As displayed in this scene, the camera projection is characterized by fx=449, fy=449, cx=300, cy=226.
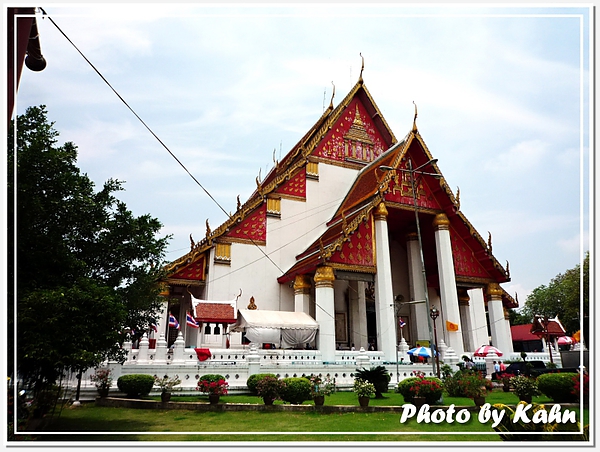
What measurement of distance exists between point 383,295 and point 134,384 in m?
9.05

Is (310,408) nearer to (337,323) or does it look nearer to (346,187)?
(337,323)

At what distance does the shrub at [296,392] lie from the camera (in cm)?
824

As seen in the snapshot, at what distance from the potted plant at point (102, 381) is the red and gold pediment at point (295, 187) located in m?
10.5

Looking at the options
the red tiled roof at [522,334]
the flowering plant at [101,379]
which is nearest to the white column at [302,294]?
the flowering plant at [101,379]

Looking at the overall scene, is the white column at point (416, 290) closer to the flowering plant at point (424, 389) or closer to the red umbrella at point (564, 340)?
the red umbrella at point (564, 340)

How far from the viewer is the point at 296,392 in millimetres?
8234

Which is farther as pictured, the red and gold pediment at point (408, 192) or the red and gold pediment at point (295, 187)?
the red and gold pediment at point (295, 187)

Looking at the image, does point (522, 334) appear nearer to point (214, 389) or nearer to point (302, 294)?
point (302, 294)

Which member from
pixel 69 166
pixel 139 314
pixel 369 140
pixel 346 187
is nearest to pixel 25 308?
pixel 69 166

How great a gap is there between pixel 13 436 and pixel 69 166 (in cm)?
362

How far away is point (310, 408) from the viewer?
7.91 m

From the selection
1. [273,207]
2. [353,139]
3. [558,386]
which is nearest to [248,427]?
Result: [558,386]

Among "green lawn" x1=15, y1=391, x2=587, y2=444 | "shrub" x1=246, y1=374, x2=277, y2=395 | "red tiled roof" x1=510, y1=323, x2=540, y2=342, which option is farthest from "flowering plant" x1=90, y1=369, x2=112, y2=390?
"red tiled roof" x1=510, y1=323, x2=540, y2=342

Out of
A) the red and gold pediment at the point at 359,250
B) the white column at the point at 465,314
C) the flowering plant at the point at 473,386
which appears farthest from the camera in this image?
the white column at the point at 465,314
